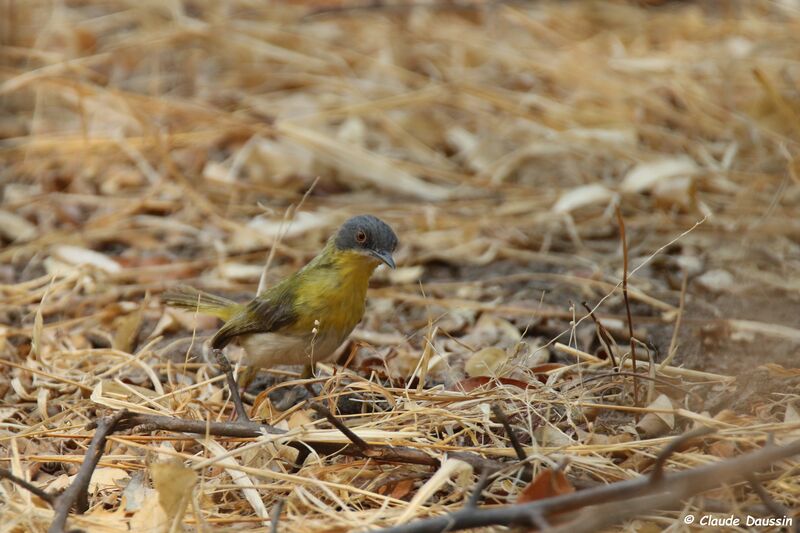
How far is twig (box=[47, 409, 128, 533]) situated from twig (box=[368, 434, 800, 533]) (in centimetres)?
93

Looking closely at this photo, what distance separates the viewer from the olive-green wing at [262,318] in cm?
418

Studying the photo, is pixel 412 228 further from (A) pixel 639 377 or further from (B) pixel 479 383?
(A) pixel 639 377

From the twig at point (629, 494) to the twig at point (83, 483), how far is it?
93 cm

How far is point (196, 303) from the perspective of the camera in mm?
4543

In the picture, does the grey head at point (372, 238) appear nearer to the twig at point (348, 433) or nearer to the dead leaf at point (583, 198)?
the twig at point (348, 433)

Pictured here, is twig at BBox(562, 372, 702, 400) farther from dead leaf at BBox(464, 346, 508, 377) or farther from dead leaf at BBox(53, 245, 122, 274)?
dead leaf at BBox(53, 245, 122, 274)

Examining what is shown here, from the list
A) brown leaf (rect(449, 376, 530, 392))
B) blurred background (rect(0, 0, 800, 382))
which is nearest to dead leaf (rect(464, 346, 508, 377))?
brown leaf (rect(449, 376, 530, 392))

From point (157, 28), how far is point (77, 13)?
4.34 ft

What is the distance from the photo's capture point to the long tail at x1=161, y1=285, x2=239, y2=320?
4559mm

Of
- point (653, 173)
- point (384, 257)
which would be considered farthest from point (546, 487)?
point (653, 173)

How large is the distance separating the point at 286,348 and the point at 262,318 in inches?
7.6

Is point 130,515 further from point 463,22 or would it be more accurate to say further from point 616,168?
point 463,22

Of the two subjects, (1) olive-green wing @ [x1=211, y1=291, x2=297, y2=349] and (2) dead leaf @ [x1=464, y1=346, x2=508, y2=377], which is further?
(1) olive-green wing @ [x1=211, y1=291, x2=297, y2=349]

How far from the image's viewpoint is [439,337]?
4664mm
